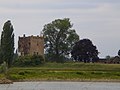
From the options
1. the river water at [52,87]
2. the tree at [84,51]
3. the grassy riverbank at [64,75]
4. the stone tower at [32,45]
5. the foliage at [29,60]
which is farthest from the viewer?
the stone tower at [32,45]

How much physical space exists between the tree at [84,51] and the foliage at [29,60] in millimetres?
13818

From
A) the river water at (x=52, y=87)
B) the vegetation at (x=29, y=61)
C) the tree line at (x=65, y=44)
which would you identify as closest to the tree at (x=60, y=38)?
the tree line at (x=65, y=44)

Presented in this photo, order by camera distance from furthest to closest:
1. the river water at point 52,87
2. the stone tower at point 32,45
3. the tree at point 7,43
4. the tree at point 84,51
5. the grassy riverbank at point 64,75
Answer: the stone tower at point 32,45 < the tree at point 84,51 < the tree at point 7,43 < the grassy riverbank at point 64,75 < the river water at point 52,87

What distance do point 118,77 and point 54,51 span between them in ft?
114

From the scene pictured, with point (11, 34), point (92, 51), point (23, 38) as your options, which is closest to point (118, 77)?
point (11, 34)

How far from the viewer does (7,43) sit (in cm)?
10669

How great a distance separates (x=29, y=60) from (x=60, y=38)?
16896mm

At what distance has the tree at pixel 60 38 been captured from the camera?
13150 centimetres

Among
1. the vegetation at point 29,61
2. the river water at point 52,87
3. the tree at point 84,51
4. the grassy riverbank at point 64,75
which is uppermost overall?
the tree at point 84,51

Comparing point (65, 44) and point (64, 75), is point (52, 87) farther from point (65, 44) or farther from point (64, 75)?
point (65, 44)

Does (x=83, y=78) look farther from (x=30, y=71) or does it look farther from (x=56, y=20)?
(x=56, y=20)

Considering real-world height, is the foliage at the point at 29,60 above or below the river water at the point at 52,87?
above

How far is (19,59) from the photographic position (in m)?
117

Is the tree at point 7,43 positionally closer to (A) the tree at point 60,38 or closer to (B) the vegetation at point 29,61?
(B) the vegetation at point 29,61
